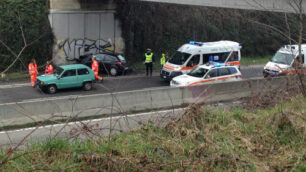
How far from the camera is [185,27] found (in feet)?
103

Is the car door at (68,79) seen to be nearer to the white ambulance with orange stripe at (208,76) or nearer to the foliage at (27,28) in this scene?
the white ambulance with orange stripe at (208,76)

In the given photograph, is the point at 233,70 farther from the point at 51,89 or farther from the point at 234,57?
the point at 51,89

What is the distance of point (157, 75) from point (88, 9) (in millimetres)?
6553

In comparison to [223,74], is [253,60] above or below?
below

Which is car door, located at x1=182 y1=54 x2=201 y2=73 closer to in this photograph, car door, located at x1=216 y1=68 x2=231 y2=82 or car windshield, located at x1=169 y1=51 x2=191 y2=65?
car windshield, located at x1=169 y1=51 x2=191 y2=65

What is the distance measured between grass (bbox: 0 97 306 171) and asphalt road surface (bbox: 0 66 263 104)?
833 centimetres

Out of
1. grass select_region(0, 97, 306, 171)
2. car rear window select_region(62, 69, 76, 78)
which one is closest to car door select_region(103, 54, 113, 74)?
car rear window select_region(62, 69, 76, 78)

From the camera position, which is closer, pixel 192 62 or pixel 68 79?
pixel 68 79

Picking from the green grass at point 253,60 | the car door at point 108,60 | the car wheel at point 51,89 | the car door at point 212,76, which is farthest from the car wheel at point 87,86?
the green grass at point 253,60

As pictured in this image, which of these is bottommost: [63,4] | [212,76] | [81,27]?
[212,76]

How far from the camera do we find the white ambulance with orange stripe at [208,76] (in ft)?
56.2

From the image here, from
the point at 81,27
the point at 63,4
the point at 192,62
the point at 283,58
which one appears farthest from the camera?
the point at 81,27

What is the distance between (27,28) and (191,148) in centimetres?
1947

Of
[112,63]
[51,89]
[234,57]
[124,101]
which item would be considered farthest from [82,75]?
[234,57]
